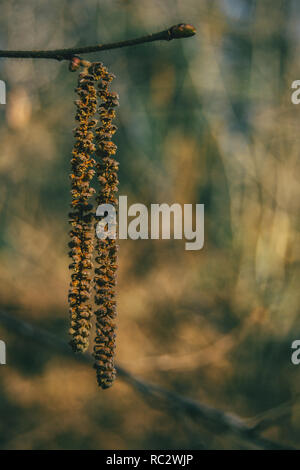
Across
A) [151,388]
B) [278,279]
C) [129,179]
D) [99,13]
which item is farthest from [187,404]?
[99,13]

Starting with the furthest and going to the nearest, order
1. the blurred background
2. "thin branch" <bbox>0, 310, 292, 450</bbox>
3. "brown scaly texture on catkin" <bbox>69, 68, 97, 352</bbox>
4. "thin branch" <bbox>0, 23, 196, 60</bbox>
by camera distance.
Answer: the blurred background
"thin branch" <bbox>0, 310, 292, 450</bbox>
"brown scaly texture on catkin" <bbox>69, 68, 97, 352</bbox>
"thin branch" <bbox>0, 23, 196, 60</bbox>

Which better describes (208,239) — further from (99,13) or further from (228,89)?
(99,13)

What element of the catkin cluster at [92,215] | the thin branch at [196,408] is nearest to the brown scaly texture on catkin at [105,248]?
the catkin cluster at [92,215]

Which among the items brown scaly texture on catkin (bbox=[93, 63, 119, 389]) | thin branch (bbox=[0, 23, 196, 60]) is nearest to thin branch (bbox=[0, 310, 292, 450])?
brown scaly texture on catkin (bbox=[93, 63, 119, 389])

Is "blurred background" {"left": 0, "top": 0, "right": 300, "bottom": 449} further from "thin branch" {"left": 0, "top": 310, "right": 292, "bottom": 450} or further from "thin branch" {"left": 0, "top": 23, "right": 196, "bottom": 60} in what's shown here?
"thin branch" {"left": 0, "top": 23, "right": 196, "bottom": 60}

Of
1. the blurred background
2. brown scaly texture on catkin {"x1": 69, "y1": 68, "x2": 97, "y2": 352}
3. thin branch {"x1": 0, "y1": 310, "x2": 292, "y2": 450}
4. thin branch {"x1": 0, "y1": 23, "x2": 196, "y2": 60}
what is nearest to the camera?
thin branch {"x1": 0, "y1": 23, "x2": 196, "y2": 60}

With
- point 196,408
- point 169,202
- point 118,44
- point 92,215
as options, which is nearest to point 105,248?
point 92,215
